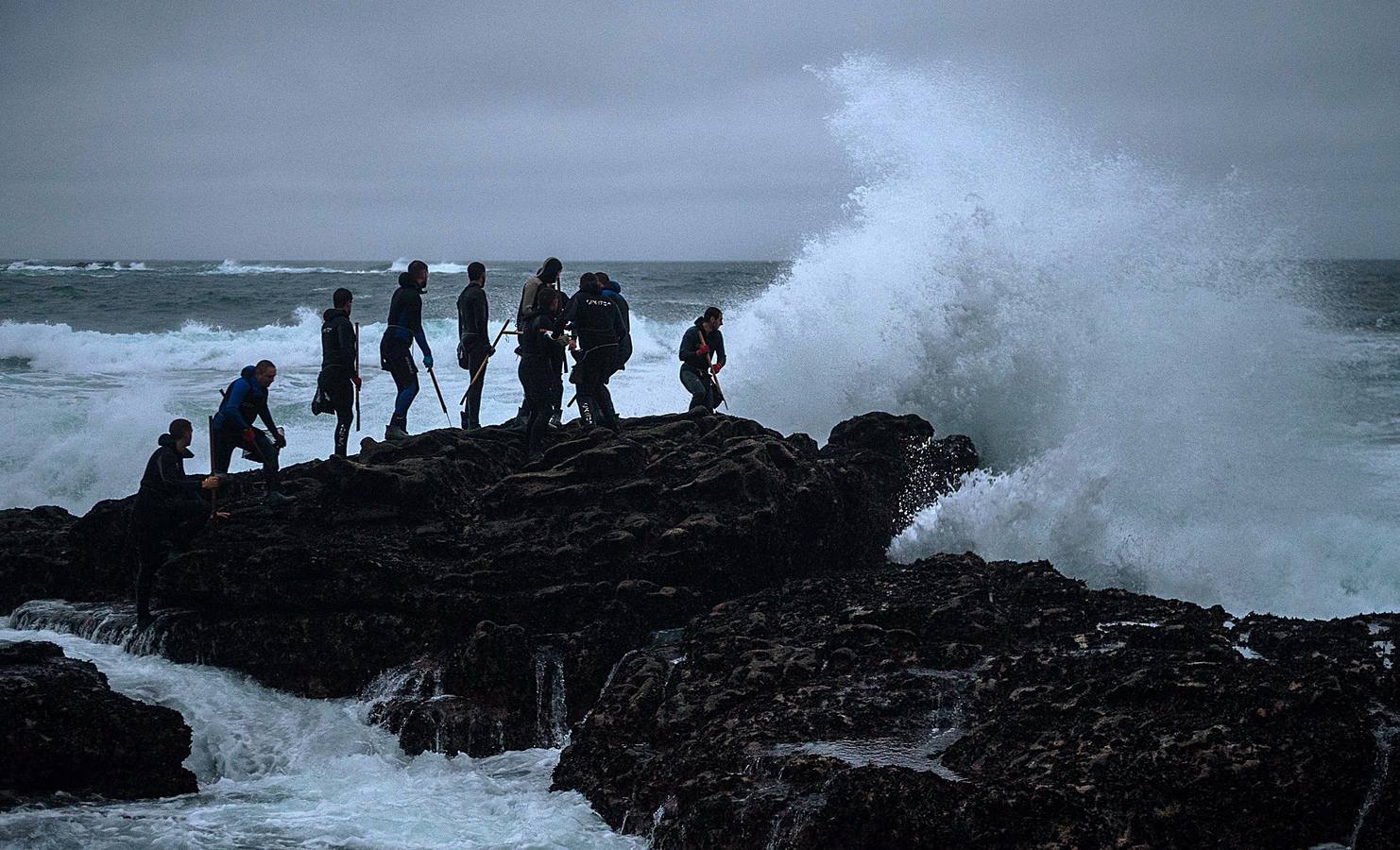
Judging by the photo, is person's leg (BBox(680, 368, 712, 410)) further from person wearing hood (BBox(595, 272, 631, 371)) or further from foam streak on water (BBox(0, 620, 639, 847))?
foam streak on water (BBox(0, 620, 639, 847))

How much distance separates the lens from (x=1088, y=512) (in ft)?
39.3

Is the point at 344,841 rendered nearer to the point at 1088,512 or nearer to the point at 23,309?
the point at 1088,512

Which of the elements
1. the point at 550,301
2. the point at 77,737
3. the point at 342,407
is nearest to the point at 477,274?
the point at 550,301

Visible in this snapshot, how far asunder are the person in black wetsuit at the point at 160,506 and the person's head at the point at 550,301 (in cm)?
360

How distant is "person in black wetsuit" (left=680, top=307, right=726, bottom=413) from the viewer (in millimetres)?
13711

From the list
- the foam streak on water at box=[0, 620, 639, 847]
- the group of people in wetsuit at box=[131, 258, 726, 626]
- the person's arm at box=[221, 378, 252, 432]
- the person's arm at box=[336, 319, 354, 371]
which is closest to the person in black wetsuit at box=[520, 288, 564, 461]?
the group of people in wetsuit at box=[131, 258, 726, 626]

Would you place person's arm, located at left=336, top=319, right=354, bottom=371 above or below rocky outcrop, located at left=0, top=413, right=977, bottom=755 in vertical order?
above

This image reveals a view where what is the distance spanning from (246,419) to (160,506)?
136cm

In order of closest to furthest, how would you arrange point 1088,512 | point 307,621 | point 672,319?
1. point 307,621
2. point 1088,512
3. point 672,319

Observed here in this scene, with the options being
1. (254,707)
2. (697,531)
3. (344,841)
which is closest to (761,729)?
(344,841)

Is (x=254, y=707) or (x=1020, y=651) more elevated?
(x=1020, y=651)

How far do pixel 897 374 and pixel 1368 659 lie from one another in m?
10.9

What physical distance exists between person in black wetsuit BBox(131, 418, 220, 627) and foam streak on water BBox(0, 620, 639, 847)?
24.3 inches

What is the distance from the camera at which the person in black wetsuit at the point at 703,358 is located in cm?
1371
